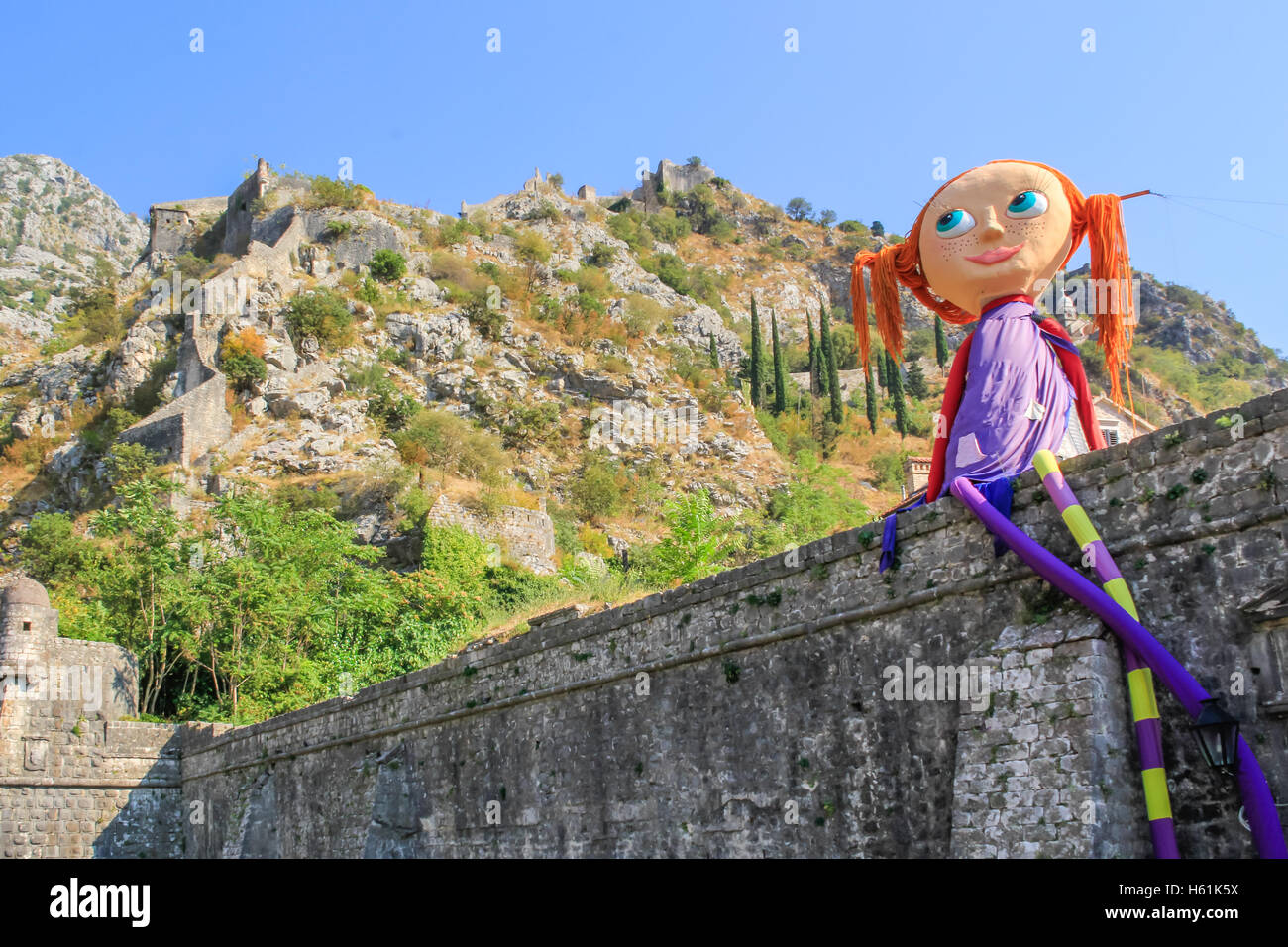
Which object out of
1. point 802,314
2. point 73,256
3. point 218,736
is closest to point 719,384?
point 802,314

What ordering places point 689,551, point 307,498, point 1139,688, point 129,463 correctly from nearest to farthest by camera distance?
point 1139,688, point 689,551, point 307,498, point 129,463

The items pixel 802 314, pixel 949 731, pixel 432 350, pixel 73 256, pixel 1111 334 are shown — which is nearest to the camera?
pixel 949 731

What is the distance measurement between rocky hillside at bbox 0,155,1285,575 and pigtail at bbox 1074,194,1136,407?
28272 millimetres

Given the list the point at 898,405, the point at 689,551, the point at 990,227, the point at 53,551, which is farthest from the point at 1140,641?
the point at 898,405

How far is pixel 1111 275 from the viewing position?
9234 mm

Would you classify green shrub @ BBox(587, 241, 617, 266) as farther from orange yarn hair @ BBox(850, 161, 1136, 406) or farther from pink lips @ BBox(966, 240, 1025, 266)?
pink lips @ BBox(966, 240, 1025, 266)

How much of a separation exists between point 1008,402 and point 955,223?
1.80 meters

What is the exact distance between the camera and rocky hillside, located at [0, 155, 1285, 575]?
41.1m

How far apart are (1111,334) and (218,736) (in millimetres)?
16283

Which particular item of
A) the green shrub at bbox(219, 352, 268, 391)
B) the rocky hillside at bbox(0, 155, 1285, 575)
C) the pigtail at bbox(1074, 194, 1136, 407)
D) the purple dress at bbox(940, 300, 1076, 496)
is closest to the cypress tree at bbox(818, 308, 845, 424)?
the rocky hillside at bbox(0, 155, 1285, 575)

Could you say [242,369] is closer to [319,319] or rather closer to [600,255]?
[319,319]
